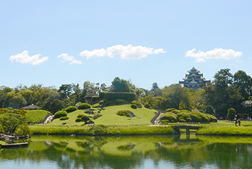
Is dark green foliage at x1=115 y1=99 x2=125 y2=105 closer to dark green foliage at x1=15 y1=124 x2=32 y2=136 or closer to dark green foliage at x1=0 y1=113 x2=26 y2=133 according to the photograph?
dark green foliage at x1=15 y1=124 x2=32 y2=136

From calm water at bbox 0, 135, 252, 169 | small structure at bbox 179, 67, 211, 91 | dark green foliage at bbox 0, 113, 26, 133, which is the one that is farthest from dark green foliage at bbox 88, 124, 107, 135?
small structure at bbox 179, 67, 211, 91

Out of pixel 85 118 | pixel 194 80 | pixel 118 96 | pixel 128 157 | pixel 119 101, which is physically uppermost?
pixel 194 80

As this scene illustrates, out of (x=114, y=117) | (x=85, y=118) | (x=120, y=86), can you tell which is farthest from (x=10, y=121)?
(x=120, y=86)

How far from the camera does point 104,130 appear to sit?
195 ft

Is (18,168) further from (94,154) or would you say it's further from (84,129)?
(84,129)

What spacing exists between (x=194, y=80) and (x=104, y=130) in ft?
394

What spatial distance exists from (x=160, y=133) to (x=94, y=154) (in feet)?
87.1

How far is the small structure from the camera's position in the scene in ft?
541

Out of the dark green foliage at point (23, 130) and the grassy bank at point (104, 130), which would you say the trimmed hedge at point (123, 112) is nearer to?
the grassy bank at point (104, 130)

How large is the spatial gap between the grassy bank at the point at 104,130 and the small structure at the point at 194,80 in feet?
353

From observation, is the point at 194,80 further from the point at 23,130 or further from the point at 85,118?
the point at 23,130

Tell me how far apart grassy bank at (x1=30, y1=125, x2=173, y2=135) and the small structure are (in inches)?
4237

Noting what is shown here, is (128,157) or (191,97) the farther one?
(191,97)

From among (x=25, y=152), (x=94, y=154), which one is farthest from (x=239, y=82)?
(x=25, y=152)
